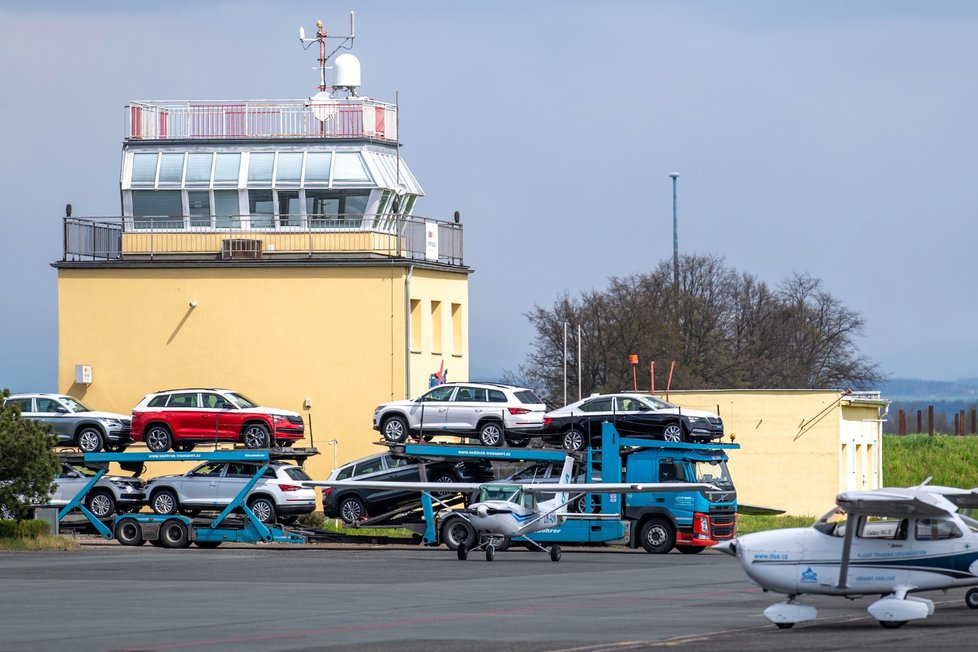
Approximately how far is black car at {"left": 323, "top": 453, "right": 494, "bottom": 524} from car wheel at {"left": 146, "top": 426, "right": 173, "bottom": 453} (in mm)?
4026

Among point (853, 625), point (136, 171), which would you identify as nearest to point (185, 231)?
point (136, 171)

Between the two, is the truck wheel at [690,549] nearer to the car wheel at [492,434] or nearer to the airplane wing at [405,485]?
the car wheel at [492,434]

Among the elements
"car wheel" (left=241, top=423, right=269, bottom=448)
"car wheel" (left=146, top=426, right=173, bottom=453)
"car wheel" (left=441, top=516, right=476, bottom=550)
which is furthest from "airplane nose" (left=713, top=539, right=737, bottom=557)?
"car wheel" (left=146, top=426, right=173, bottom=453)

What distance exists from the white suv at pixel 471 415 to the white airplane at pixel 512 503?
8.06 feet

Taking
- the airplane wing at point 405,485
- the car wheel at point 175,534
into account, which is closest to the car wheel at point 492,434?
the airplane wing at point 405,485

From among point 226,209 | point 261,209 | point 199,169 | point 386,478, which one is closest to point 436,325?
point 261,209

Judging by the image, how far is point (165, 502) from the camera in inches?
1575

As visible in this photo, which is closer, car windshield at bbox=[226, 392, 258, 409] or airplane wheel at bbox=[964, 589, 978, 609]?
airplane wheel at bbox=[964, 589, 978, 609]

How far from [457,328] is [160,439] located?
13.6 meters

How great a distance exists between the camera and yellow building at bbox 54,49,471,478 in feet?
161

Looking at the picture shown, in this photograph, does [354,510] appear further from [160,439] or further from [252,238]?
[252,238]

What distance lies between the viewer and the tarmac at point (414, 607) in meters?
19.3

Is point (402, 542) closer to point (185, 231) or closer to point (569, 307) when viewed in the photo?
point (185, 231)

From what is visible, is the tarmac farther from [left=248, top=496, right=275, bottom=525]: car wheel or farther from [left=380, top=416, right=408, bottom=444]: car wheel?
[left=380, top=416, right=408, bottom=444]: car wheel
